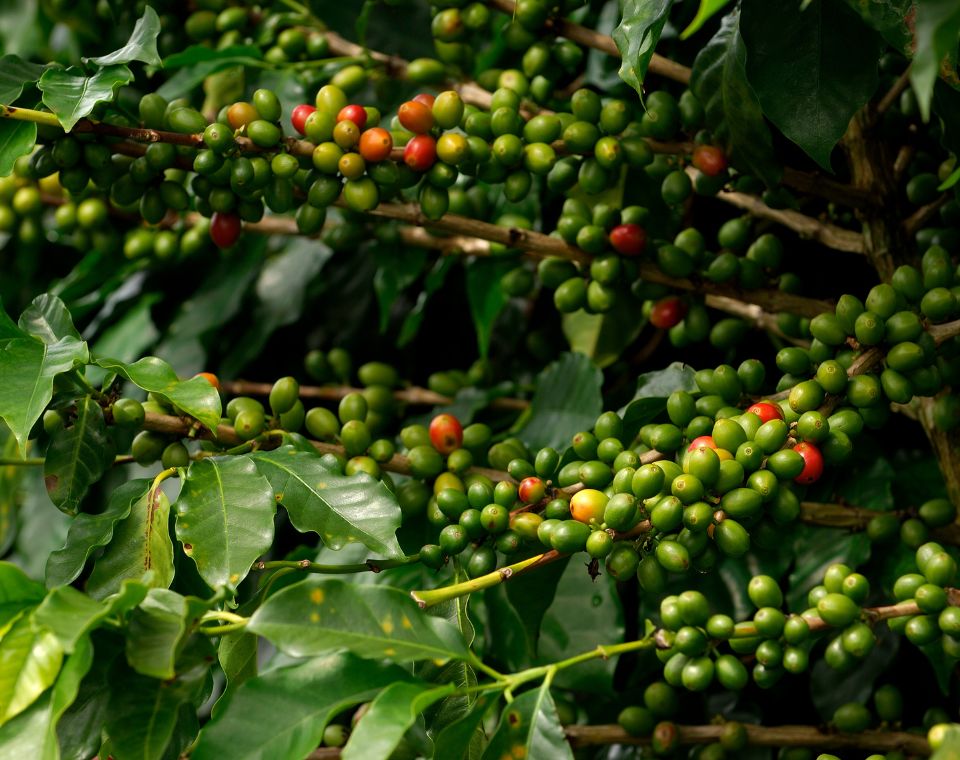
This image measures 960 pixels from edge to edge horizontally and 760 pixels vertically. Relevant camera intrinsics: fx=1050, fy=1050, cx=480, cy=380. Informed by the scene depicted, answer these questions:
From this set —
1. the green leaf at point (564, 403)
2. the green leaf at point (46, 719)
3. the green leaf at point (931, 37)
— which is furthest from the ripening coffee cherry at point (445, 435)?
the green leaf at point (931, 37)

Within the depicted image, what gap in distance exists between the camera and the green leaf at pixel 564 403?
1.17 meters

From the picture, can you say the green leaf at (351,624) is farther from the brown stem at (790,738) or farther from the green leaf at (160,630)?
the brown stem at (790,738)

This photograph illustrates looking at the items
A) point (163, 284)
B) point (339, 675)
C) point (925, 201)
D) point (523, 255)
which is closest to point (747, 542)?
point (339, 675)

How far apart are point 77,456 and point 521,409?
623 mm

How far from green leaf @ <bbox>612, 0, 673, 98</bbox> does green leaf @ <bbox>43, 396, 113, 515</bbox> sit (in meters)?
0.54

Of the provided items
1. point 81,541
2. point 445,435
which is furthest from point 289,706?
point 445,435

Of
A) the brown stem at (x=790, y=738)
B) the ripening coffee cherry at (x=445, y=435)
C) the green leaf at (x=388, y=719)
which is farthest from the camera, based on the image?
the ripening coffee cherry at (x=445, y=435)

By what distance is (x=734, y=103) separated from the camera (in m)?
0.99

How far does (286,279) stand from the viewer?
5.00 ft

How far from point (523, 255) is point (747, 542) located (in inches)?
23.4

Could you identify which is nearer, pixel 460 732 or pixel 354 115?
pixel 460 732

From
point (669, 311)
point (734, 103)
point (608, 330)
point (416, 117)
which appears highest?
point (734, 103)

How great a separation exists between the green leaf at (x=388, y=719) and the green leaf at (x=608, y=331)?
67 cm

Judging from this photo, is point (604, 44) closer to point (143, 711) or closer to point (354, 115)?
point (354, 115)
